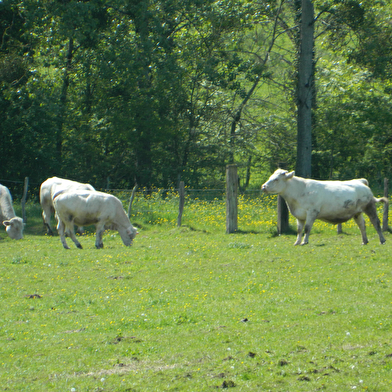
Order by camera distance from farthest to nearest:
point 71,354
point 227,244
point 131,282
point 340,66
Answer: point 340,66 < point 227,244 < point 131,282 < point 71,354

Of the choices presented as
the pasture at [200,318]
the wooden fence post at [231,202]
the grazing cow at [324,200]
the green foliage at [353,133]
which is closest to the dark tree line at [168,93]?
the green foliage at [353,133]

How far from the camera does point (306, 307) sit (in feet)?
27.3

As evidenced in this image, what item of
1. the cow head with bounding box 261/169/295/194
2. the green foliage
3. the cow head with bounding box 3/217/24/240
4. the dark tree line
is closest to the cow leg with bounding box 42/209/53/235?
the cow head with bounding box 3/217/24/240

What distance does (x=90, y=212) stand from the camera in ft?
53.4

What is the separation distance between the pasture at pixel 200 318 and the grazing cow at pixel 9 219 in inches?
144

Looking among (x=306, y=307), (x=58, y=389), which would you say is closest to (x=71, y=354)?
(x=58, y=389)

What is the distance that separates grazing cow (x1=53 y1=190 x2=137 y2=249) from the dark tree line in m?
11.9

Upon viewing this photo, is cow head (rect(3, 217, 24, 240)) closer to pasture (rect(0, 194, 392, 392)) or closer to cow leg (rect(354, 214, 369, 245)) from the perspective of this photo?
pasture (rect(0, 194, 392, 392))

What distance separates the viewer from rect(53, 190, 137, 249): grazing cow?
16.2 m

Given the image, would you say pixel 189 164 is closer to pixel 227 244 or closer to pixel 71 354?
pixel 227 244

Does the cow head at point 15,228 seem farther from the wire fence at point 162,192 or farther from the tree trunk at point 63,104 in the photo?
the tree trunk at point 63,104

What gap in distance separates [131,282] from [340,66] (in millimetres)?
33164

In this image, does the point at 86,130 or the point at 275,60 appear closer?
the point at 86,130

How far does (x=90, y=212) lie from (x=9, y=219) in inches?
181
